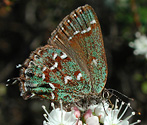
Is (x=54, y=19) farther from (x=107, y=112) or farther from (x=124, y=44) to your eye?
(x=107, y=112)

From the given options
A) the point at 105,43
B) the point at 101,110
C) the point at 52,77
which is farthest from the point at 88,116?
the point at 105,43

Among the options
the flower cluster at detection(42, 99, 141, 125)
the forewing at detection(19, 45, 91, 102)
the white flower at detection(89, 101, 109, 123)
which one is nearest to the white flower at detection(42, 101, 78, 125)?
the flower cluster at detection(42, 99, 141, 125)

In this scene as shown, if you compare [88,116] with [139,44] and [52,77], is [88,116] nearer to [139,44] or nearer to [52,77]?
[52,77]

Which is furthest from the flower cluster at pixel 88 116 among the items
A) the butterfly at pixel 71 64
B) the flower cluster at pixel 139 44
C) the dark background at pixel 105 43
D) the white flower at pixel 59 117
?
the flower cluster at pixel 139 44

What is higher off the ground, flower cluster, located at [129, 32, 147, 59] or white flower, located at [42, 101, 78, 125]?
flower cluster, located at [129, 32, 147, 59]

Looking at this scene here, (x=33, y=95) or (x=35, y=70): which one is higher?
(x=35, y=70)

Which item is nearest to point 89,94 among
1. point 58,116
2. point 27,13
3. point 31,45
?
point 58,116

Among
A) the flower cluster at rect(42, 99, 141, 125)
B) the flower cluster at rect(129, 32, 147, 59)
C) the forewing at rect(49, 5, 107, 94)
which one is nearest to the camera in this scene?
the flower cluster at rect(42, 99, 141, 125)

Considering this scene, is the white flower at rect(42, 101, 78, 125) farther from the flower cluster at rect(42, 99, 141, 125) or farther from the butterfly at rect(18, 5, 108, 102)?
the butterfly at rect(18, 5, 108, 102)
